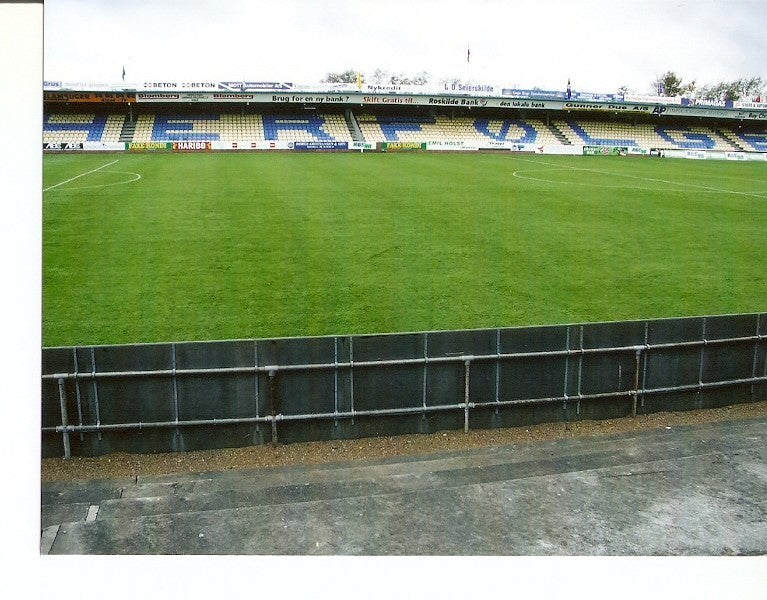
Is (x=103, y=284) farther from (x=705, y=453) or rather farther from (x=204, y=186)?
(x=204, y=186)

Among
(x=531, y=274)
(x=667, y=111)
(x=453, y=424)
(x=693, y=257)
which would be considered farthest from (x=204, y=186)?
(x=667, y=111)

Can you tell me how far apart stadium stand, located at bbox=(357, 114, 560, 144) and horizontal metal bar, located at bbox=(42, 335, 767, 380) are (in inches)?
1019

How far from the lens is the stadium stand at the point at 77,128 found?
78.9 feet

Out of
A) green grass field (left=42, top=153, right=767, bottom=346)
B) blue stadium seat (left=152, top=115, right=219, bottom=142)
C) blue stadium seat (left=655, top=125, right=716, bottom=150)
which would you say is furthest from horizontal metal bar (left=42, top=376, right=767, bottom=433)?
blue stadium seat (left=655, top=125, right=716, bottom=150)

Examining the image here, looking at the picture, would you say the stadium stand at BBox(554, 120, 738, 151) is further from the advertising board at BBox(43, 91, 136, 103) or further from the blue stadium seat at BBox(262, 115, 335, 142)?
the advertising board at BBox(43, 91, 136, 103)

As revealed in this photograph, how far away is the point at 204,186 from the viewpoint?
15.9 meters

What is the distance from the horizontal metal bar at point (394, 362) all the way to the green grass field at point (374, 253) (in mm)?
1808

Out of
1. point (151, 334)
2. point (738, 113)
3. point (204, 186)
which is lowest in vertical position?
point (151, 334)

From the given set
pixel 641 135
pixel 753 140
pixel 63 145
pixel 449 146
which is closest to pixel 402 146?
pixel 449 146

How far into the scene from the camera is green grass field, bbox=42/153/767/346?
7523 millimetres

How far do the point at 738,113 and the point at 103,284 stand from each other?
31.0 metres

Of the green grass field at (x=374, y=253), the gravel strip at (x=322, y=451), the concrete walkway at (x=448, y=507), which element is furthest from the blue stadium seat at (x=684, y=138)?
the concrete walkway at (x=448, y=507)

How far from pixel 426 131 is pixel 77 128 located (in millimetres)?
14460

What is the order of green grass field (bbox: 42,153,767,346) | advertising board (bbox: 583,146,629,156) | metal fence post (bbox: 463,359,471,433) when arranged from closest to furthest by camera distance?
metal fence post (bbox: 463,359,471,433)
green grass field (bbox: 42,153,767,346)
advertising board (bbox: 583,146,629,156)
